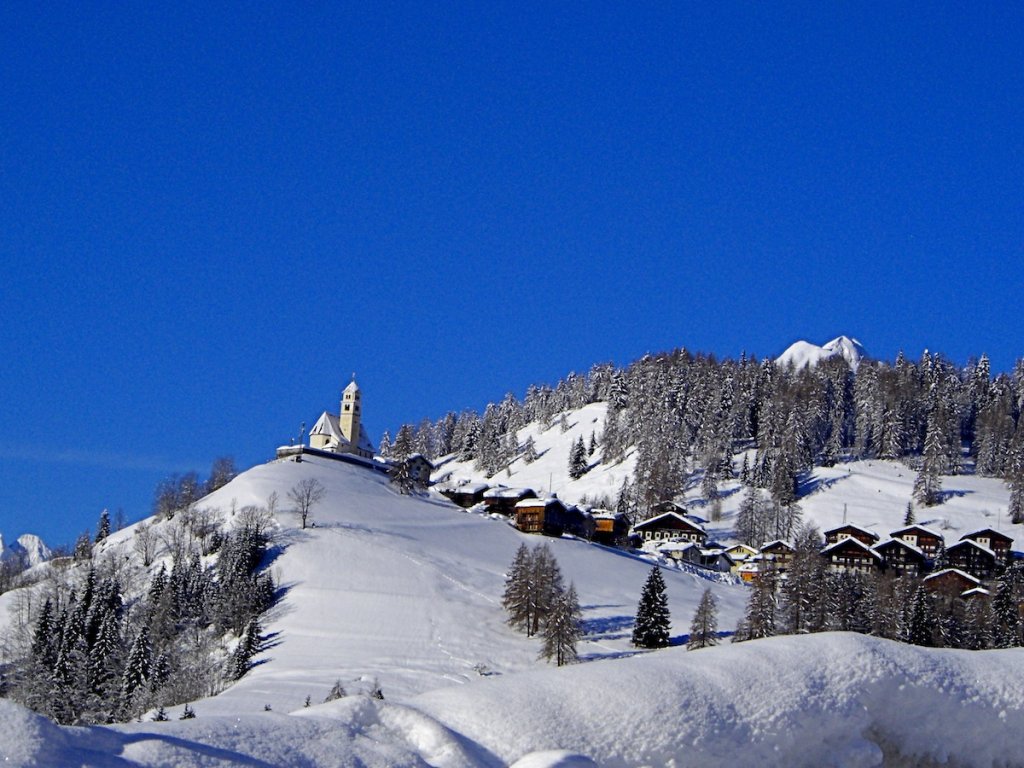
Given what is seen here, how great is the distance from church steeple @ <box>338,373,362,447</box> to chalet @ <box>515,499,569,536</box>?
3514 cm

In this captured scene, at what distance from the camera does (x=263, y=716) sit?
55.7ft

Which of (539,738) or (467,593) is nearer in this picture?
(539,738)

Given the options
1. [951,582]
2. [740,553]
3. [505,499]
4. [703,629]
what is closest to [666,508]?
[740,553]

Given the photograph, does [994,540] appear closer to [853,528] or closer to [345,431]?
[853,528]

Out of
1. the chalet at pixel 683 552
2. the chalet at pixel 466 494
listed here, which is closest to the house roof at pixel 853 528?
the chalet at pixel 683 552

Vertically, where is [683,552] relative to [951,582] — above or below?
above

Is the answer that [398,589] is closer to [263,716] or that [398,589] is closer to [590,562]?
[590,562]

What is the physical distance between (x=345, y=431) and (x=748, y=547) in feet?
170

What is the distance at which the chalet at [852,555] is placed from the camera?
115 metres

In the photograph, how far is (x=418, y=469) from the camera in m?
134

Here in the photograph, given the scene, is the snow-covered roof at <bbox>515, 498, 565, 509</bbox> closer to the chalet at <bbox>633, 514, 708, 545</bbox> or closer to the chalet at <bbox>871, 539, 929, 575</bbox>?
the chalet at <bbox>633, 514, 708, 545</bbox>

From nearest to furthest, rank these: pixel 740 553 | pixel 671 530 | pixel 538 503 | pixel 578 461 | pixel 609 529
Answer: pixel 538 503, pixel 609 529, pixel 740 553, pixel 671 530, pixel 578 461

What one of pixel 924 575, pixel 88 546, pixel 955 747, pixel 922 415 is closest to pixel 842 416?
pixel 922 415

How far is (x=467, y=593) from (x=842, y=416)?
9309 cm
